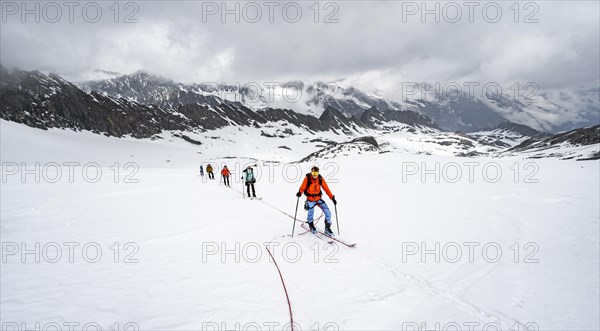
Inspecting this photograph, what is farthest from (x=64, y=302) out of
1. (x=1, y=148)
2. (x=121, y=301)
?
(x=1, y=148)

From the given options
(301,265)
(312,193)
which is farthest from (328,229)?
(301,265)

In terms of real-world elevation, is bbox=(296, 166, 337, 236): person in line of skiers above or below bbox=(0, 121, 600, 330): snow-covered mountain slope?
above

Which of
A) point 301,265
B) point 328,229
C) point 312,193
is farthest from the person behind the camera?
point 312,193

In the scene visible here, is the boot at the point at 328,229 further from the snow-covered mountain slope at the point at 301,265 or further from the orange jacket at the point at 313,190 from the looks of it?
the orange jacket at the point at 313,190

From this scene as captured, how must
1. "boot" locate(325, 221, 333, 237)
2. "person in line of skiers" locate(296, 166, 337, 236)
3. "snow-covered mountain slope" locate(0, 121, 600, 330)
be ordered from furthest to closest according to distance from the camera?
"person in line of skiers" locate(296, 166, 337, 236) < "boot" locate(325, 221, 333, 237) < "snow-covered mountain slope" locate(0, 121, 600, 330)

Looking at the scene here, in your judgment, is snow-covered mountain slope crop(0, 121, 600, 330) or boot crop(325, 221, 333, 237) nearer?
snow-covered mountain slope crop(0, 121, 600, 330)

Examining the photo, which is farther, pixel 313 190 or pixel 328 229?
pixel 313 190

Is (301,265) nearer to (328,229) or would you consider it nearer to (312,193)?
(328,229)

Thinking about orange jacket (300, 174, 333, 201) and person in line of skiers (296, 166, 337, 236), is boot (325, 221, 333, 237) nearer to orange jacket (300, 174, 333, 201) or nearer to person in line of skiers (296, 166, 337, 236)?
person in line of skiers (296, 166, 337, 236)

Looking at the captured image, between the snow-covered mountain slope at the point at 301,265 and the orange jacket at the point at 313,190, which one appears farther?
the orange jacket at the point at 313,190

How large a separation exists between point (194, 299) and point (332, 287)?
2.84m

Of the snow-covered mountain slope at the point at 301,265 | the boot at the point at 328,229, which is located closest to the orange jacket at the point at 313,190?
the boot at the point at 328,229

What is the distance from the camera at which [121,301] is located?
5.45 m

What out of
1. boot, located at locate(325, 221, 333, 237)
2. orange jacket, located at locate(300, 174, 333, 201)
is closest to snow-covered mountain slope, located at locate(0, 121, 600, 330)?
boot, located at locate(325, 221, 333, 237)
